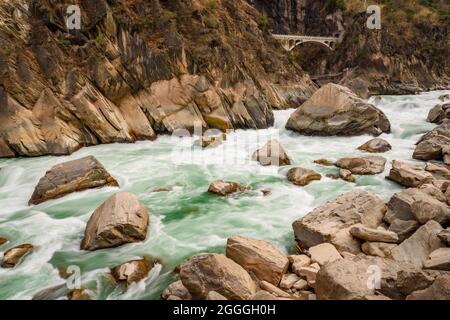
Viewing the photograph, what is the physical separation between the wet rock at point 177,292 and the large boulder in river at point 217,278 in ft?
0.28

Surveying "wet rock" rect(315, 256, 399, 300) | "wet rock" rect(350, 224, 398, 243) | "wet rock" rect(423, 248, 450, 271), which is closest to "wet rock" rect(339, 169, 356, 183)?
"wet rock" rect(350, 224, 398, 243)

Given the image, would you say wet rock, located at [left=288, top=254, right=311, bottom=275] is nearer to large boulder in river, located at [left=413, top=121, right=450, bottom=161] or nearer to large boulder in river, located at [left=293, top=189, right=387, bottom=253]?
large boulder in river, located at [left=293, top=189, right=387, bottom=253]

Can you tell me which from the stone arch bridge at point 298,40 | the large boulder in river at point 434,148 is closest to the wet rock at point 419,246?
the large boulder in river at point 434,148

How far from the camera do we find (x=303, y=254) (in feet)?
24.0

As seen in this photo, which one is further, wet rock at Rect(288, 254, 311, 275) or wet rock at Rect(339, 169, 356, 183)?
wet rock at Rect(339, 169, 356, 183)

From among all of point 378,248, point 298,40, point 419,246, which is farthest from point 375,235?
point 298,40

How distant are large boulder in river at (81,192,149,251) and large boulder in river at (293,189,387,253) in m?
3.74

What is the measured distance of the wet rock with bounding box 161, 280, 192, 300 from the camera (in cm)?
593

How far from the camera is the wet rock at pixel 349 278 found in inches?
207

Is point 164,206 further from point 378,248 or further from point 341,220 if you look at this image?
point 378,248

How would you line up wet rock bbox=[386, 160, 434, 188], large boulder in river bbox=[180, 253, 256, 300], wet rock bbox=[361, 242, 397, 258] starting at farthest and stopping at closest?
wet rock bbox=[386, 160, 434, 188]
wet rock bbox=[361, 242, 397, 258]
large boulder in river bbox=[180, 253, 256, 300]

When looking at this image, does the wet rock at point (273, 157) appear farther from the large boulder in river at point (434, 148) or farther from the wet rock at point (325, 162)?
the large boulder in river at point (434, 148)

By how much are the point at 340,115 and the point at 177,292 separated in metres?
15.6

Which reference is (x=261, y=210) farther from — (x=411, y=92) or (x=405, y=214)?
(x=411, y=92)
